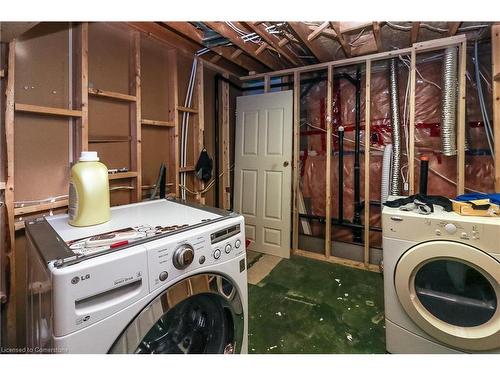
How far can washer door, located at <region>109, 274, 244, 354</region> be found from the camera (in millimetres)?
829

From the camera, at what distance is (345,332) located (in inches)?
65.8

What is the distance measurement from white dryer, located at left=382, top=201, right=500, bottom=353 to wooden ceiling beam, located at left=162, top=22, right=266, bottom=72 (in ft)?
6.14

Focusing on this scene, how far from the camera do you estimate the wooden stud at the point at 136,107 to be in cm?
188

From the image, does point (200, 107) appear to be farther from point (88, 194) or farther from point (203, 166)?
point (88, 194)

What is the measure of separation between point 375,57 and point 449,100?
0.72 metres

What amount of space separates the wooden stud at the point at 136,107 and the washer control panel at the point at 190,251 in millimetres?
1144

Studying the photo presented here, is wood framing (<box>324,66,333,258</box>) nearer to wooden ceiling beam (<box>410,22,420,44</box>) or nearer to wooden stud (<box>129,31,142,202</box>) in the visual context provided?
wooden ceiling beam (<box>410,22,420,44</box>)

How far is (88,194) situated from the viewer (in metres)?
1.08

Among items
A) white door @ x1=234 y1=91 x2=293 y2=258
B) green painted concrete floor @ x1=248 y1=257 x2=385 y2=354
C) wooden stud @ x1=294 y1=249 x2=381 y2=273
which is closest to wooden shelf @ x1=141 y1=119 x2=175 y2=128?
white door @ x1=234 y1=91 x2=293 y2=258

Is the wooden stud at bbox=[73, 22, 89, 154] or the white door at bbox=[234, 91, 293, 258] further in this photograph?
the white door at bbox=[234, 91, 293, 258]

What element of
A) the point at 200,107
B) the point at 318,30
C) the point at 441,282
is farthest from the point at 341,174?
the point at 200,107

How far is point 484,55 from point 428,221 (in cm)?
183

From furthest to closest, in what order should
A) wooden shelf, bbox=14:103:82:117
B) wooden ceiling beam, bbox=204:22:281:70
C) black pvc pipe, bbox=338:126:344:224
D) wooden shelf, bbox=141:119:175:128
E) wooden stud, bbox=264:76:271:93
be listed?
wooden stud, bbox=264:76:271:93 < black pvc pipe, bbox=338:126:344:224 < wooden shelf, bbox=141:119:175:128 < wooden ceiling beam, bbox=204:22:281:70 < wooden shelf, bbox=14:103:82:117

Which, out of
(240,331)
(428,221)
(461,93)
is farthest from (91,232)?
(461,93)
